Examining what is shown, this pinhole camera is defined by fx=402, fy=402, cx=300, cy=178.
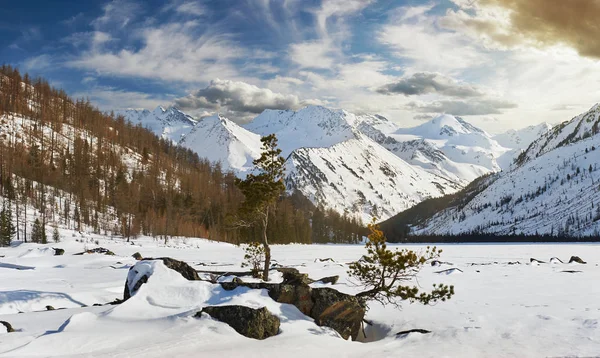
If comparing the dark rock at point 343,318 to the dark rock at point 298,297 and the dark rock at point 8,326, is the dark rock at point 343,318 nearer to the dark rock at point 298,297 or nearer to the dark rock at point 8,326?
the dark rock at point 298,297

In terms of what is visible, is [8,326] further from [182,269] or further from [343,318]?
[343,318]

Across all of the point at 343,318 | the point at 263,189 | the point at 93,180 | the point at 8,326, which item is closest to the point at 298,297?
the point at 343,318

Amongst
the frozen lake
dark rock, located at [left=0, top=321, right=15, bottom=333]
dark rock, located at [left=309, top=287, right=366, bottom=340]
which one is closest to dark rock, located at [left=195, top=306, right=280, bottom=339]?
the frozen lake

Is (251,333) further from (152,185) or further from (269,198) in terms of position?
(152,185)

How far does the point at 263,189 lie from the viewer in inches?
1252

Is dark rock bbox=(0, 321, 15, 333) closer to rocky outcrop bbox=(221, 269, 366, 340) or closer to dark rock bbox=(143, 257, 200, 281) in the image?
dark rock bbox=(143, 257, 200, 281)

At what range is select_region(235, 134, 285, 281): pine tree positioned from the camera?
1244 inches

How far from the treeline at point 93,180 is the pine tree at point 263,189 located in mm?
74918

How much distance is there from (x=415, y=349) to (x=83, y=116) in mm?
206125

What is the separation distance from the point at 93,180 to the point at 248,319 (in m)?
139

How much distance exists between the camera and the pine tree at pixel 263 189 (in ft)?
104

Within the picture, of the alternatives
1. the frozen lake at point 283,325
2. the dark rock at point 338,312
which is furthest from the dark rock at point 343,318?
the frozen lake at point 283,325

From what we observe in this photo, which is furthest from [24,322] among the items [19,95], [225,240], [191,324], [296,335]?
[19,95]

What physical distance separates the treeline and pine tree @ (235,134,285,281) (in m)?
74.9
